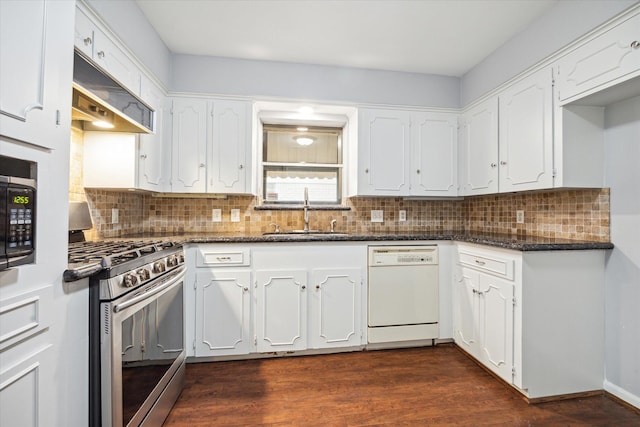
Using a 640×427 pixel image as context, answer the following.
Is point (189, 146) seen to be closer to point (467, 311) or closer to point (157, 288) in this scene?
point (157, 288)

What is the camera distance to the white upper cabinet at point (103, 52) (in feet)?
4.97

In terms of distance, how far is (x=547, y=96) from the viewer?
2066 mm

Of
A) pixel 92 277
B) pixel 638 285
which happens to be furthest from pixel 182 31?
pixel 638 285

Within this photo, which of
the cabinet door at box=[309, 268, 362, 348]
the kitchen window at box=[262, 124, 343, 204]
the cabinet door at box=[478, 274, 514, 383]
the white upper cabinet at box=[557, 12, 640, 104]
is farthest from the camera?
the kitchen window at box=[262, 124, 343, 204]

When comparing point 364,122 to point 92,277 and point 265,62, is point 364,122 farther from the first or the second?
point 92,277

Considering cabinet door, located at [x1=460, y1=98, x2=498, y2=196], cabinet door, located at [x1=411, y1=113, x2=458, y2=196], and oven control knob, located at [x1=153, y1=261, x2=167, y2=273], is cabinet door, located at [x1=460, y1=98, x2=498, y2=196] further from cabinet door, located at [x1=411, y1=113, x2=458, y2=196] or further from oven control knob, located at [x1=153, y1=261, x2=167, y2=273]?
oven control knob, located at [x1=153, y1=261, x2=167, y2=273]

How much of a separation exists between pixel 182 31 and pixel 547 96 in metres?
2.64

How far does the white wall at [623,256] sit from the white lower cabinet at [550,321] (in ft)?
0.17

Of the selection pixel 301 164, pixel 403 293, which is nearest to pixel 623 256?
pixel 403 293

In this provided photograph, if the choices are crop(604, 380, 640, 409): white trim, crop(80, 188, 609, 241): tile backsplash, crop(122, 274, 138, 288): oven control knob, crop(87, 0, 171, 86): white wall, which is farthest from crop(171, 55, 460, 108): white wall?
crop(604, 380, 640, 409): white trim

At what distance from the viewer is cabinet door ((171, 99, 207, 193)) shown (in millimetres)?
2629

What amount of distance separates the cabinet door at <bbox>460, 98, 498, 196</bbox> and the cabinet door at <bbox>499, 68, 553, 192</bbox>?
0.26 ft

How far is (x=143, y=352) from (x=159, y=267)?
0.42 meters

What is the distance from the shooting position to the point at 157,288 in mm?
1592
